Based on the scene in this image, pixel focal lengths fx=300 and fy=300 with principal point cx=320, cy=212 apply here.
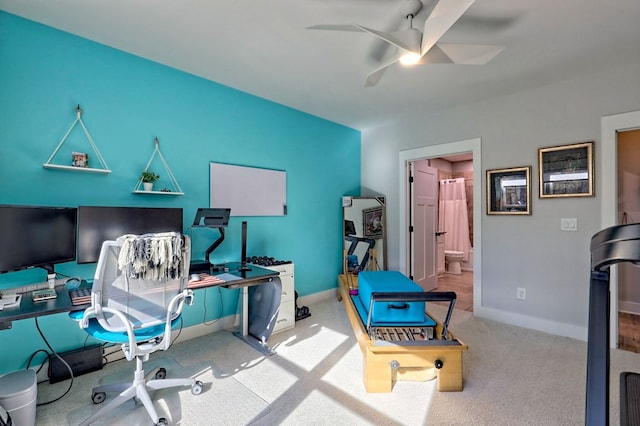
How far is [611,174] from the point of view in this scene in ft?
9.02

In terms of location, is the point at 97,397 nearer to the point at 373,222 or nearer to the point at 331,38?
the point at 331,38

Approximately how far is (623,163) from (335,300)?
395cm

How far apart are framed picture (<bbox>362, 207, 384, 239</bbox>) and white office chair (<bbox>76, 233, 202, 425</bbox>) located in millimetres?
2935

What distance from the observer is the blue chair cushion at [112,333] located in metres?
1.76

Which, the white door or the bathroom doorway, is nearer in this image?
the white door

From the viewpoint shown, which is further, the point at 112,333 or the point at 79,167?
the point at 79,167

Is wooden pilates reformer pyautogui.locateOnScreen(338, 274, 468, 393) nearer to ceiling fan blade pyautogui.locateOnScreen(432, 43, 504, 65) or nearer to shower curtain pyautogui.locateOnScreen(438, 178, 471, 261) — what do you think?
ceiling fan blade pyautogui.locateOnScreen(432, 43, 504, 65)

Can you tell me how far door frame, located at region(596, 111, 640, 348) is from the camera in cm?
270

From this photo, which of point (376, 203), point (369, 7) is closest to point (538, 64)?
point (369, 7)

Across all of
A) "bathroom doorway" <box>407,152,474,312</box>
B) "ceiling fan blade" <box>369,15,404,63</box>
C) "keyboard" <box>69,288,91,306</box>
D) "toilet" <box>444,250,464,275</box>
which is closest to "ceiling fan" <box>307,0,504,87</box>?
"ceiling fan blade" <box>369,15,404,63</box>

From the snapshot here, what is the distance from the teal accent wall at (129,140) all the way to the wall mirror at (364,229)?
22.9 inches

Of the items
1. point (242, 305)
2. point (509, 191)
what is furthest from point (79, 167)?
point (509, 191)

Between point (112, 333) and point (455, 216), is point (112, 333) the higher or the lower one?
the lower one

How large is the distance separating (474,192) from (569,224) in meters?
0.96
